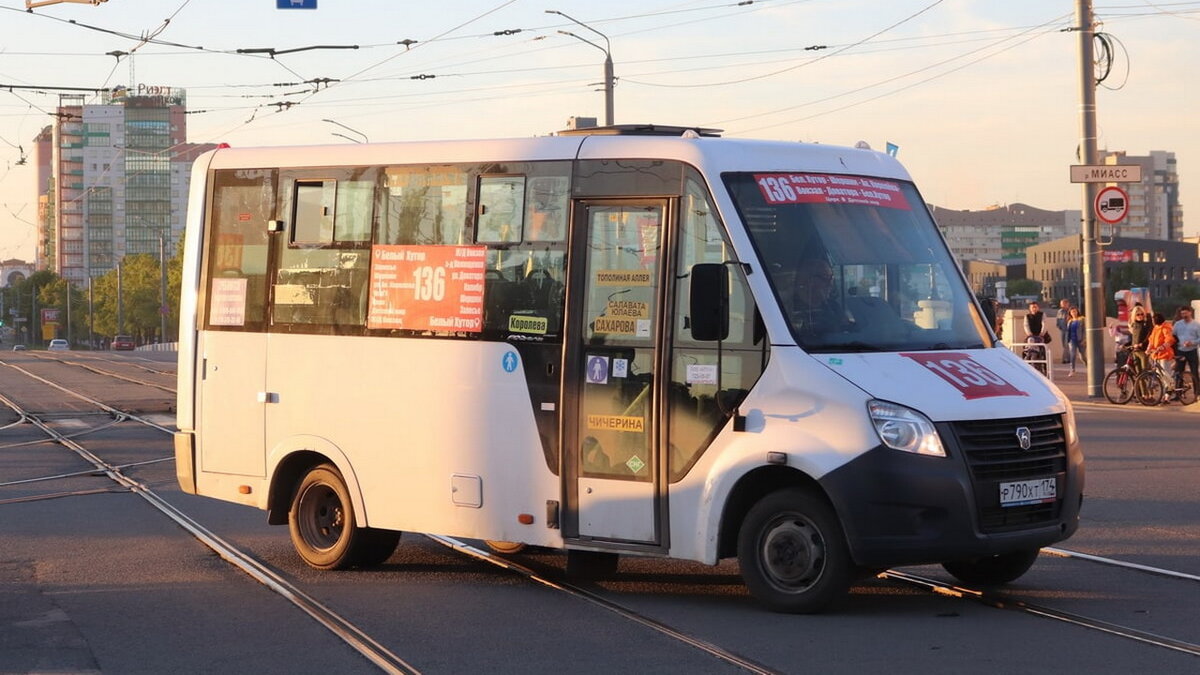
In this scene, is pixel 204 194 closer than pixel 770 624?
No

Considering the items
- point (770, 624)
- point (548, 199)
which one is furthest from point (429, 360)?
point (770, 624)

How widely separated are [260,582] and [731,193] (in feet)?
12.4

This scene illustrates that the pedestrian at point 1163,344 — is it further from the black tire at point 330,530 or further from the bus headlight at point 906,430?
the bus headlight at point 906,430

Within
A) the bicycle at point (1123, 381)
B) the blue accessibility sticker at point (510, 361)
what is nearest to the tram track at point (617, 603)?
the blue accessibility sticker at point (510, 361)

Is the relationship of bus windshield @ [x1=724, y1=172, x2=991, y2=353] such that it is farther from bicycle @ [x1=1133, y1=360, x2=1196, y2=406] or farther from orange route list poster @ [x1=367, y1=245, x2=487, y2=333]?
bicycle @ [x1=1133, y1=360, x2=1196, y2=406]

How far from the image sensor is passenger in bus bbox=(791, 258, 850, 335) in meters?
8.87

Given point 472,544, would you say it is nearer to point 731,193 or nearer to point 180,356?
point 180,356

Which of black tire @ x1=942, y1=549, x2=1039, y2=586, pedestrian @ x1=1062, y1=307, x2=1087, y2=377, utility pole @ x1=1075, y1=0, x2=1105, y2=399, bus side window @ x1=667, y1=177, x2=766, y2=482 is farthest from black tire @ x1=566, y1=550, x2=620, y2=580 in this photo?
pedestrian @ x1=1062, y1=307, x2=1087, y2=377

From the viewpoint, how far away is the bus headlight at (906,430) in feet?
27.3

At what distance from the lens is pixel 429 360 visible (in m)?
10.2

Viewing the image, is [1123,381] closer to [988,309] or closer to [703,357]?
[988,309]

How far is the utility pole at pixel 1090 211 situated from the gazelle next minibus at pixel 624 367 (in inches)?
753

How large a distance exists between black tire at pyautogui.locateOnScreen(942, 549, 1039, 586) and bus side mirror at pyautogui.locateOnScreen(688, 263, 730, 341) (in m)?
1.98

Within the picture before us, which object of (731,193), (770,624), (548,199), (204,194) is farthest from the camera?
(204,194)
